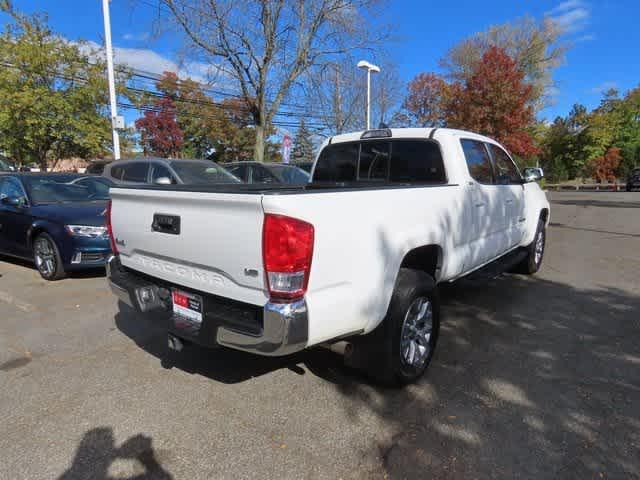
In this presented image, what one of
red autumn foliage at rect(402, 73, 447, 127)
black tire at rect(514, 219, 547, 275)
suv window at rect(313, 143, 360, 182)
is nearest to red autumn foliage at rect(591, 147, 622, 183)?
red autumn foliage at rect(402, 73, 447, 127)

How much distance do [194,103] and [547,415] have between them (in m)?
38.7

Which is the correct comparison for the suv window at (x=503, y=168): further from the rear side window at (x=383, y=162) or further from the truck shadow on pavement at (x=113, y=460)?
the truck shadow on pavement at (x=113, y=460)

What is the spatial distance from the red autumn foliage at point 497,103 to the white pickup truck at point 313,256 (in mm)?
19947

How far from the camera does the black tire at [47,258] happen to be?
231 inches

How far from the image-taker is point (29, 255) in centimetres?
643

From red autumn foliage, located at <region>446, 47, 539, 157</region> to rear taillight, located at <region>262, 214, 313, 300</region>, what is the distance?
2236 cm

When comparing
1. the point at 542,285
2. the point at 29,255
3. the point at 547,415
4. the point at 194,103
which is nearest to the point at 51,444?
the point at 547,415

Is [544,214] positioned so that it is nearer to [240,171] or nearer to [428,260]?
[428,260]

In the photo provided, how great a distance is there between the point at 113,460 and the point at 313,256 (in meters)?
1.62

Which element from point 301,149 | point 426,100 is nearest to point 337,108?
point 426,100

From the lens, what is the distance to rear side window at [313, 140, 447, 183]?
405 cm

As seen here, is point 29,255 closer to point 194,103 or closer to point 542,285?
point 542,285

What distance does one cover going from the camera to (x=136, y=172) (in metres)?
9.09

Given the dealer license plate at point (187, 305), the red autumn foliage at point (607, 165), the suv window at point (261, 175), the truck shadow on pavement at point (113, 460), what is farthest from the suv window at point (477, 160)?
the red autumn foliage at point (607, 165)
